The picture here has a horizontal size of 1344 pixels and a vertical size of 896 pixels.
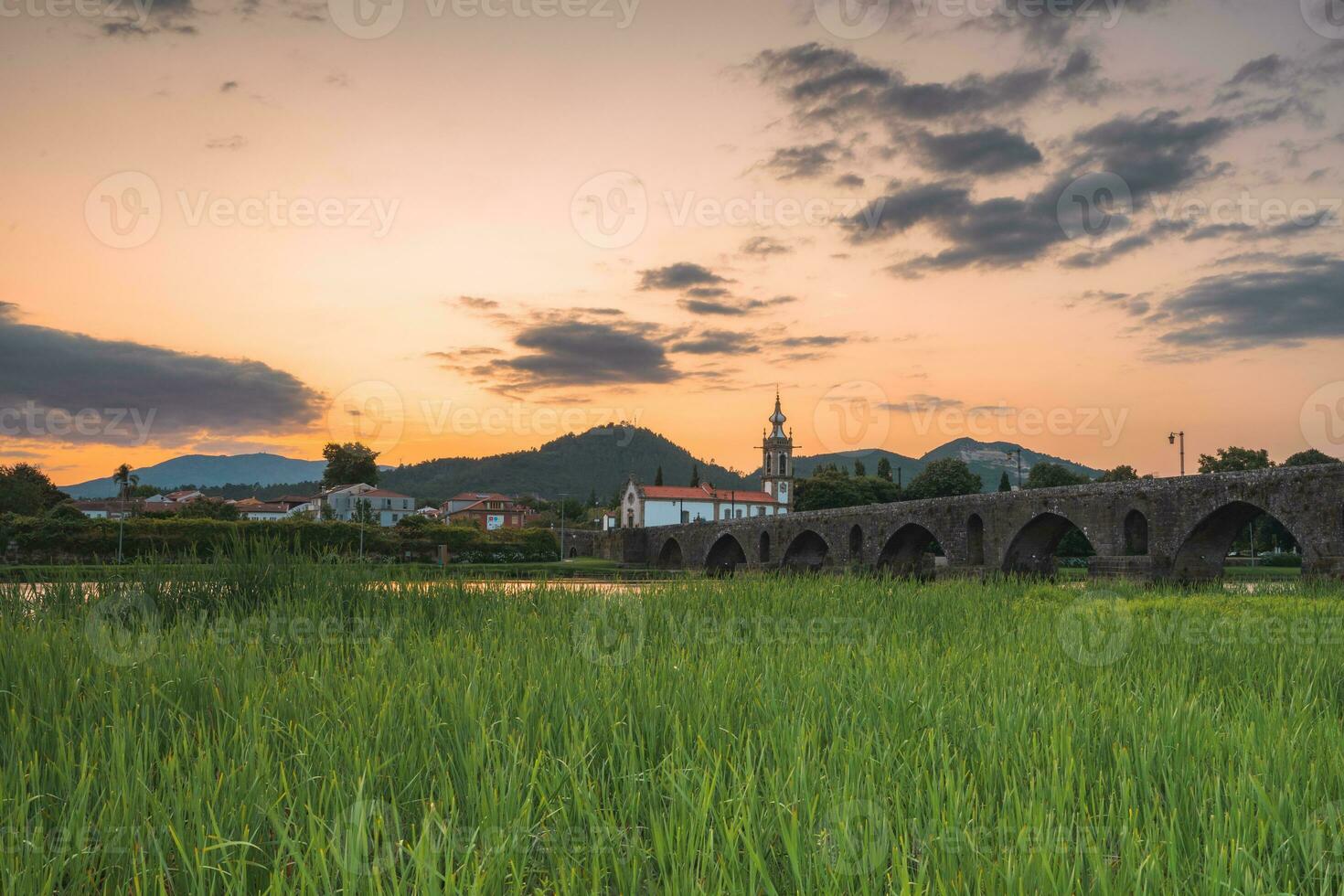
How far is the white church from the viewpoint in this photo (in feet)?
362

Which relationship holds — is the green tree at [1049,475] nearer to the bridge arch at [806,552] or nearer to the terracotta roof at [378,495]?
the bridge arch at [806,552]

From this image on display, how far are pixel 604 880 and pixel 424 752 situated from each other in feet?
4.54

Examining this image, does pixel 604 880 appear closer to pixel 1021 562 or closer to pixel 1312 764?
pixel 1312 764

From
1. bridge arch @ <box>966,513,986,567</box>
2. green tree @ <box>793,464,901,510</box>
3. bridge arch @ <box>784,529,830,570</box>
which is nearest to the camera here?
bridge arch @ <box>966,513,986,567</box>

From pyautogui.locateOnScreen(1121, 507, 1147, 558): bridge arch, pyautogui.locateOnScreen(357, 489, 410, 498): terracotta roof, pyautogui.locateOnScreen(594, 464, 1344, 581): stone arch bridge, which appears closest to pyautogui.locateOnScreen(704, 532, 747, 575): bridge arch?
pyautogui.locateOnScreen(594, 464, 1344, 581): stone arch bridge

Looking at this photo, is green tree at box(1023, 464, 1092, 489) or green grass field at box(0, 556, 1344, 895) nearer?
green grass field at box(0, 556, 1344, 895)

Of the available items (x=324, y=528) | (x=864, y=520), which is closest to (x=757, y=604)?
(x=864, y=520)

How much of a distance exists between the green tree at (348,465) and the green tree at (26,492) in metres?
39.9

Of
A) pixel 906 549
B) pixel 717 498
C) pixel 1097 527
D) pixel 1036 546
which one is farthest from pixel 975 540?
pixel 717 498

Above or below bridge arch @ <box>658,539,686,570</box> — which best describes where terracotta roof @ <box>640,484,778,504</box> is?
above

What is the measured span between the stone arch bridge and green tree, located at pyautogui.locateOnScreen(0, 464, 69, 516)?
7016 centimetres

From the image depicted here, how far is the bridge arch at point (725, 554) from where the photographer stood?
2547 inches

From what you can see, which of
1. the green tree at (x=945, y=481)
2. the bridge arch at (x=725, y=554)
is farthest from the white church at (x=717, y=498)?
the bridge arch at (x=725, y=554)

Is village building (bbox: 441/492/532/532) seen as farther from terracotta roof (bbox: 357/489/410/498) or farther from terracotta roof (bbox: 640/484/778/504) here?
terracotta roof (bbox: 640/484/778/504)
